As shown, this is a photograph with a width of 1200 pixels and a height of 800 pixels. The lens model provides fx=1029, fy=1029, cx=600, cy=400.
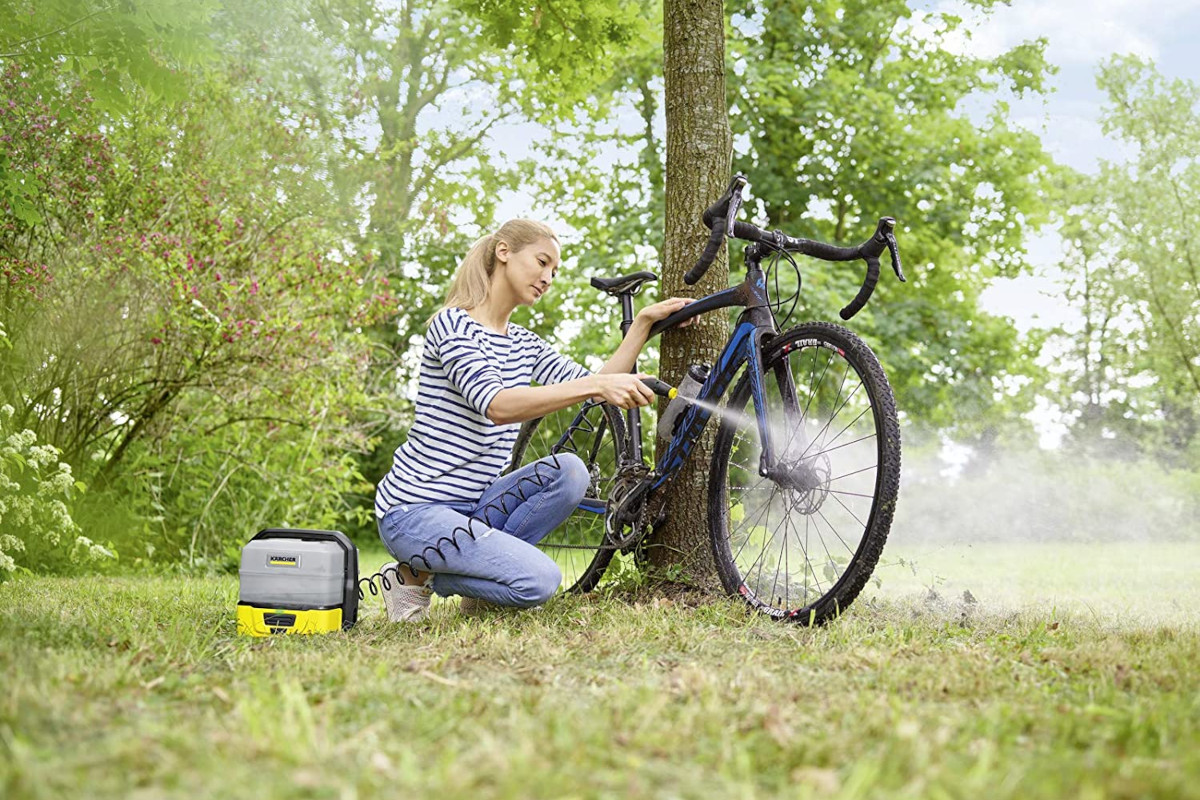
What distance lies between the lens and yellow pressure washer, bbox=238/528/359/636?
276 cm

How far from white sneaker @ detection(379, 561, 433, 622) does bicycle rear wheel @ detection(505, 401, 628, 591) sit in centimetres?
55

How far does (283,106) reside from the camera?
6.98 m

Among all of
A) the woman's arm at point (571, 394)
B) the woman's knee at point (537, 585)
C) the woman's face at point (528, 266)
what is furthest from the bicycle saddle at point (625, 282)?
the woman's knee at point (537, 585)

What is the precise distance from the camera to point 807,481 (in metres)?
2.70

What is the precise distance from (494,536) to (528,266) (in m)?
0.82

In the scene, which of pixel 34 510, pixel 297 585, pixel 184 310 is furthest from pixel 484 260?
pixel 184 310

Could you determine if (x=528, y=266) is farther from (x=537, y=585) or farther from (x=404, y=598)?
(x=404, y=598)

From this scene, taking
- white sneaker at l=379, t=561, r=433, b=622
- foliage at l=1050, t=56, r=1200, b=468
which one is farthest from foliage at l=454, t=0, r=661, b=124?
foliage at l=1050, t=56, r=1200, b=468

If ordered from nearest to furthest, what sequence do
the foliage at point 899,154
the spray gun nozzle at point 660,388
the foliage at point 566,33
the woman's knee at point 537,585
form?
1. the woman's knee at point 537,585
2. the spray gun nozzle at point 660,388
3. the foliage at point 566,33
4. the foliage at point 899,154

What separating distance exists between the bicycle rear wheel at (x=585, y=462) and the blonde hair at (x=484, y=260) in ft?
1.98

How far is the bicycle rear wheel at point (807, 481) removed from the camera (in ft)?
8.34

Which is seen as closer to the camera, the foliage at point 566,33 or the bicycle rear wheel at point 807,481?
the bicycle rear wheel at point 807,481

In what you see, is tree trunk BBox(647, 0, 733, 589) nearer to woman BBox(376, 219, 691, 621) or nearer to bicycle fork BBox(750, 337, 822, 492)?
woman BBox(376, 219, 691, 621)

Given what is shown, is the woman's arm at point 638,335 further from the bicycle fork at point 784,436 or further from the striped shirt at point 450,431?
the bicycle fork at point 784,436
